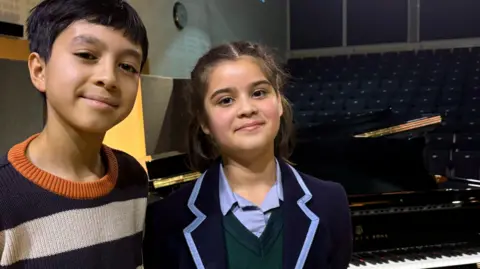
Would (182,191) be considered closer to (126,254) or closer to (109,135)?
(126,254)

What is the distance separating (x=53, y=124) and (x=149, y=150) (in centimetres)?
151

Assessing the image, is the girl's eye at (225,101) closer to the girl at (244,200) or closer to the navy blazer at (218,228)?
the girl at (244,200)

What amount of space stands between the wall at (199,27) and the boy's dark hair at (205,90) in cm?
192

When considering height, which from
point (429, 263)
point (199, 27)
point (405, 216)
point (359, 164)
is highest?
point (199, 27)

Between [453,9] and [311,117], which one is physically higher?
[453,9]

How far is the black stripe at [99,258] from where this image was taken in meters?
0.79

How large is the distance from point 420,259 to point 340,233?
98cm

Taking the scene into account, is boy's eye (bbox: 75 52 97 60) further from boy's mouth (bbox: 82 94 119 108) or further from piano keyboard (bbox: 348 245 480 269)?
piano keyboard (bbox: 348 245 480 269)

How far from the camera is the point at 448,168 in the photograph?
4.61 m

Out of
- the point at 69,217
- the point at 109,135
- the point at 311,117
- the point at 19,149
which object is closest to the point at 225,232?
the point at 69,217

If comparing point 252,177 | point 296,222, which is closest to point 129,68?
point 252,177

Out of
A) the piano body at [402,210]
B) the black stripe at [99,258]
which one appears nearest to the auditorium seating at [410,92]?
the piano body at [402,210]

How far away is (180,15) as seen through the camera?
5273 millimetres

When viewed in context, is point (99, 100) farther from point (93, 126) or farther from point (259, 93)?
point (259, 93)
